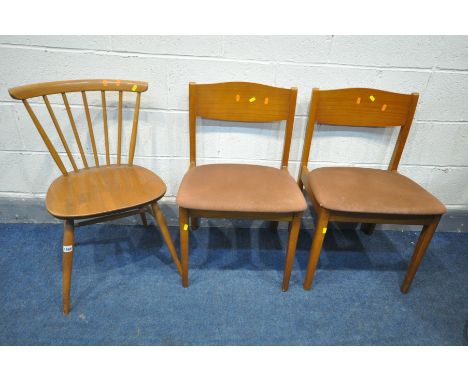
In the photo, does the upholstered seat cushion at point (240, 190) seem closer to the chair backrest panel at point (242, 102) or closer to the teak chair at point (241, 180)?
the teak chair at point (241, 180)

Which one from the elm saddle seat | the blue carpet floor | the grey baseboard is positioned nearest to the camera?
the elm saddle seat

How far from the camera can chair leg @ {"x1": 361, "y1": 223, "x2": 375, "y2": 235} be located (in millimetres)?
1721

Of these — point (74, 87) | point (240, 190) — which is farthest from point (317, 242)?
point (74, 87)

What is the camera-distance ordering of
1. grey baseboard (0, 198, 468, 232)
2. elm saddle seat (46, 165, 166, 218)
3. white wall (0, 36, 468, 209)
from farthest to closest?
grey baseboard (0, 198, 468, 232) < white wall (0, 36, 468, 209) < elm saddle seat (46, 165, 166, 218)

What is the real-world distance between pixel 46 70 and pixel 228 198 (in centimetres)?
99

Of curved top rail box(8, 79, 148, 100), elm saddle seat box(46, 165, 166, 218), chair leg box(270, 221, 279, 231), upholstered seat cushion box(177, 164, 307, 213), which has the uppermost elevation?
curved top rail box(8, 79, 148, 100)

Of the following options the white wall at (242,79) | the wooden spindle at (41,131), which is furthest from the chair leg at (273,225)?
the wooden spindle at (41,131)

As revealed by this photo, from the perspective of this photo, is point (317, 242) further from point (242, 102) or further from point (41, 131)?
point (41, 131)

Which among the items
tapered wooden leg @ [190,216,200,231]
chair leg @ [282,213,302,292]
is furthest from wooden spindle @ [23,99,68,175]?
chair leg @ [282,213,302,292]

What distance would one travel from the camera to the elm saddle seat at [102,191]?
1.07 meters

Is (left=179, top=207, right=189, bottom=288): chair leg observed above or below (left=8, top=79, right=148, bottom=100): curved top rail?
below

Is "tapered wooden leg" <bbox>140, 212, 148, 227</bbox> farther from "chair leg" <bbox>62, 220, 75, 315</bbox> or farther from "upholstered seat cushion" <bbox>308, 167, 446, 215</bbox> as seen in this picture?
"upholstered seat cushion" <bbox>308, 167, 446, 215</bbox>

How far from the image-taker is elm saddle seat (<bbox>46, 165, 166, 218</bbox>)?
3.52 feet

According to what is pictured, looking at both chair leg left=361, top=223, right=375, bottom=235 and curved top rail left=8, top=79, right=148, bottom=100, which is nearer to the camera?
curved top rail left=8, top=79, right=148, bottom=100
